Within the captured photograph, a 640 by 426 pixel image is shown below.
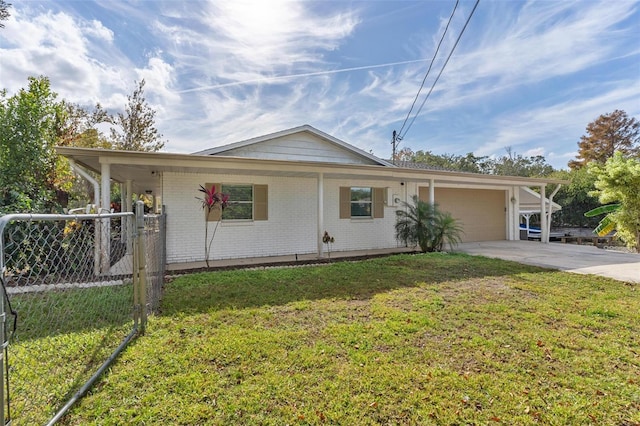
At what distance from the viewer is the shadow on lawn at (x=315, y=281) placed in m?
4.97

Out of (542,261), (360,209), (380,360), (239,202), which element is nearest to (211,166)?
(239,202)

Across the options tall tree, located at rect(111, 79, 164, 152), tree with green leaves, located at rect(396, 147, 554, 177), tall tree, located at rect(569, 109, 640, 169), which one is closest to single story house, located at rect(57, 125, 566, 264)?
tall tree, located at rect(111, 79, 164, 152)

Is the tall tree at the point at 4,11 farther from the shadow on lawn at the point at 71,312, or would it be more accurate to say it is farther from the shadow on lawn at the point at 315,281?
the shadow on lawn at the point at 315,281

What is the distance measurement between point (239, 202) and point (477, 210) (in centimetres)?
1051

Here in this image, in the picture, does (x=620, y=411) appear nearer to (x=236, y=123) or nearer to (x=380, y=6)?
(x=380, y=6)

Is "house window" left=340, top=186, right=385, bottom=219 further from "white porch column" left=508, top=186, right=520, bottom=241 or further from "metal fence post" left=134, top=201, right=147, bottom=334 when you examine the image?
"metal fence post" left=134, top=201, right=147, bottom=334

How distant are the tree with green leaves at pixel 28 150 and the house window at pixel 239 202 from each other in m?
4.38

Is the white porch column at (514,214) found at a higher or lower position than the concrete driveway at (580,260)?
higher

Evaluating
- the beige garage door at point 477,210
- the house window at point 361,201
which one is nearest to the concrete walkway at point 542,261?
the house window at point 361,201

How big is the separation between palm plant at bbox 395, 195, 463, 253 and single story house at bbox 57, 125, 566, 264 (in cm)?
107

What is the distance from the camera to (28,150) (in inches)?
338

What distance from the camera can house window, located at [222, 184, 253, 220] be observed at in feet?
30.7

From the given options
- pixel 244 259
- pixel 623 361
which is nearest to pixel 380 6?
pixel 244 259

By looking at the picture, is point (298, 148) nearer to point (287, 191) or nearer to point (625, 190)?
point (287, 191)
